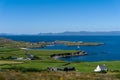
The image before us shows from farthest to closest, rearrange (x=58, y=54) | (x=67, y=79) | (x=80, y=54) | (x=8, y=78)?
1. (x=80, y=54)
2. (x=58, y=54)
3. (x=67, y=79)
4. (x=8, y=78)

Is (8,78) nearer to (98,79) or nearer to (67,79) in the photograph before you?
(67,79)

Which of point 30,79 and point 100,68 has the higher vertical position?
point 30,79

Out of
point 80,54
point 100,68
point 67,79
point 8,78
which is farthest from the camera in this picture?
point 80,54

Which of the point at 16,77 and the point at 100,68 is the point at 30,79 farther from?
the point at 100,68

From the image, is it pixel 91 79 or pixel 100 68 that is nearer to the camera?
pixel 91 79

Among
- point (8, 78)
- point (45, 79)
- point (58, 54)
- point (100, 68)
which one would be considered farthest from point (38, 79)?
point (58, 54)

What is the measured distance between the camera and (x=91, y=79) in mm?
36031

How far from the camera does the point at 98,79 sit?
120 ft

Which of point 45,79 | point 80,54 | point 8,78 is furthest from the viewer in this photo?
→ point 80,54

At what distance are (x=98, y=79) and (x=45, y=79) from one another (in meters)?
7.88

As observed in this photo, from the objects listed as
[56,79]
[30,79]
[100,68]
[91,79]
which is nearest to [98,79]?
[91,79]

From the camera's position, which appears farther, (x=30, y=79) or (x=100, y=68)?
(x=100, y=68)

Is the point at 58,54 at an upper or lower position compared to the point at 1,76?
lower

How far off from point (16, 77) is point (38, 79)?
8.57ft
